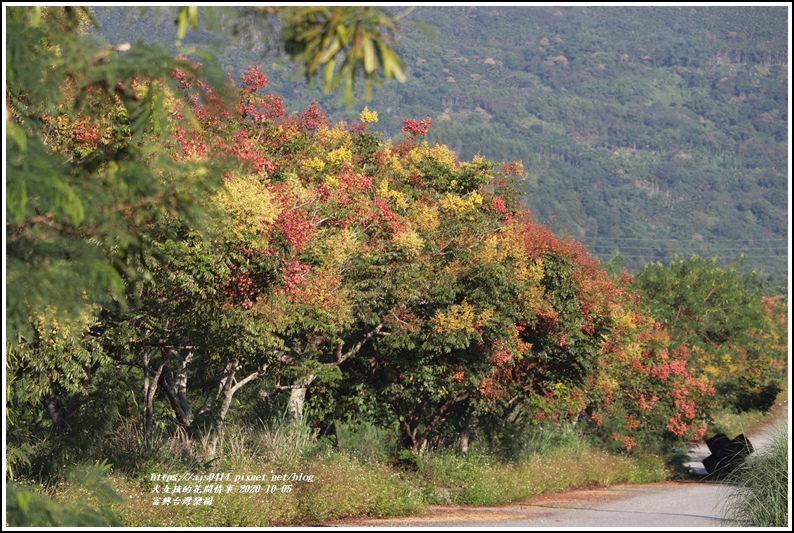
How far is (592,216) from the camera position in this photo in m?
156

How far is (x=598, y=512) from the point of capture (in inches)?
Result: 756

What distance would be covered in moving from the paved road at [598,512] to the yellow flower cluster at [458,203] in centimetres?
550

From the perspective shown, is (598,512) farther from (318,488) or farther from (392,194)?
(392,194)

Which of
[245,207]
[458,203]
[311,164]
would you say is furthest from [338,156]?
[245,207]

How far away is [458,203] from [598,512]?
6726mm

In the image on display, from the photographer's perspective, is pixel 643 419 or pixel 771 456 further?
pixel 643 419

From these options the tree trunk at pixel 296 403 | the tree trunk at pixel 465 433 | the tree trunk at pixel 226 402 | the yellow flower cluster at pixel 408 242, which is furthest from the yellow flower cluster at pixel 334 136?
the tree trunk at pixel 465 433

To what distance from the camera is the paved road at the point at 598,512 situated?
15062 millimetres

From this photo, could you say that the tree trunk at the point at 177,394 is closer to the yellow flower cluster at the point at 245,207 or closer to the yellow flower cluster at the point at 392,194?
the yellow flower cluster at the point at 392,194

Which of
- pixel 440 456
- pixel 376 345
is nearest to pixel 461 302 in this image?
pixel 376 345

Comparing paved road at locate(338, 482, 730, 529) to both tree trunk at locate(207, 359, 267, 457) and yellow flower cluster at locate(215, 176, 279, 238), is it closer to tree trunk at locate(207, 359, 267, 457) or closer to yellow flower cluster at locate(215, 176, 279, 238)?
tree trunk at locate(207, 359, 267, 457)

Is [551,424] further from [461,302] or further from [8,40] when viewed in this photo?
[8,40]

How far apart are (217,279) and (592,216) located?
5887 inches

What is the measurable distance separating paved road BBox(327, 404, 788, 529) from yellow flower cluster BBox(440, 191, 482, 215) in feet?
18.1
